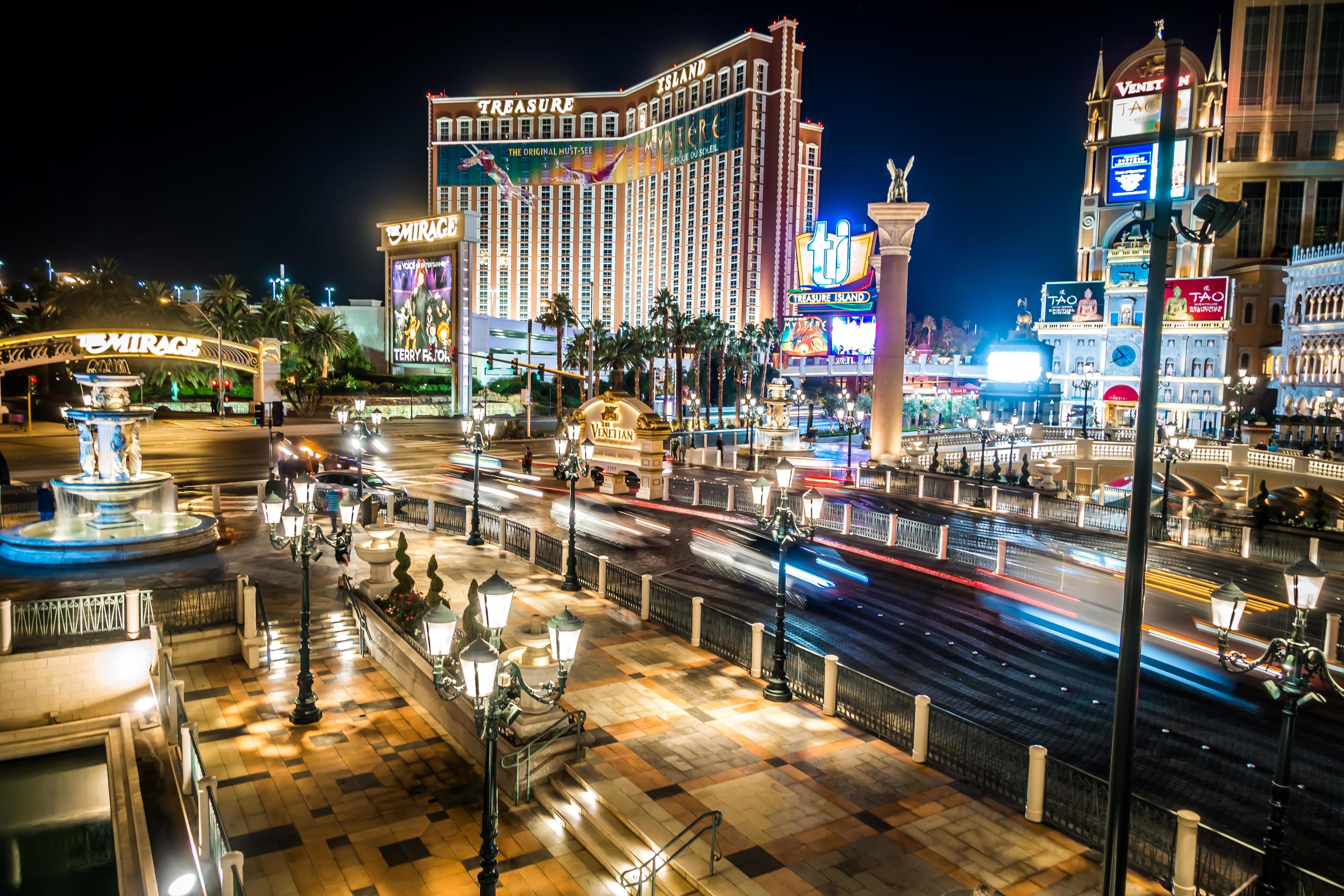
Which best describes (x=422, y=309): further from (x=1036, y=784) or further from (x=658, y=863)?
(x=1036, y=784)

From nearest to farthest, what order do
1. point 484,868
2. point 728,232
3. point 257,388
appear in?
point 484,868
point 257,388
point 728,232

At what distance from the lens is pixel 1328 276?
52.4 meters

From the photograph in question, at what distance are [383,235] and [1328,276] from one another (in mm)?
72976

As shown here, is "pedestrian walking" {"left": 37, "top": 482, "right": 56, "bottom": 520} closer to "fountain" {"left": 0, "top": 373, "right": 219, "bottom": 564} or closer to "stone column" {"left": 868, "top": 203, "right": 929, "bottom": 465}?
"fountain" {"left": 0, "top": 373, "right": 219, "bottom": 564}

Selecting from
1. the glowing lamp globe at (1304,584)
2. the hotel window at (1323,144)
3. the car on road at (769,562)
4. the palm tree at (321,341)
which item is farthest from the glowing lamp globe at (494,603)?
the hotel window at (1323,144)

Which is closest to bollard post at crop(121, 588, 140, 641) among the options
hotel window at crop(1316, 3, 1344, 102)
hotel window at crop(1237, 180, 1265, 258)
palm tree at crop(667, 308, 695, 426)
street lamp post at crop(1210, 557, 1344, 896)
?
street lamp post at crop(1210, 557, 1344, 896)

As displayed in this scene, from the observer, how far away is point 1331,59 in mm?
71375

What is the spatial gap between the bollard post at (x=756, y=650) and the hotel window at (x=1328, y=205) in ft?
260

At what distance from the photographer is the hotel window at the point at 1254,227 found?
7256cm

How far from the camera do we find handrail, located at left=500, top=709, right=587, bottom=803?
391 inches

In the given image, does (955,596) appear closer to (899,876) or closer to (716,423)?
(899,876)

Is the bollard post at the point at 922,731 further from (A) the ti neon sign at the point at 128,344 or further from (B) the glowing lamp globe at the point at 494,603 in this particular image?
(A) the ti neon sign at the point at 128,344

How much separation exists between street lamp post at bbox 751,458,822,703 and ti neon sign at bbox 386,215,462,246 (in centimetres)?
6053

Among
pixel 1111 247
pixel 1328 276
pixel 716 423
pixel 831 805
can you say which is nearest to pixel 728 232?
pixel 716 423
